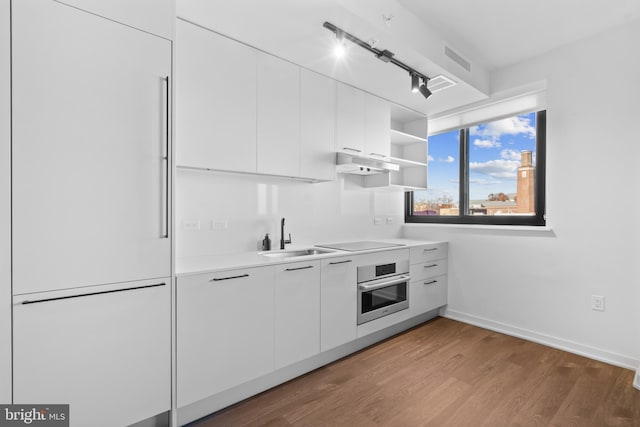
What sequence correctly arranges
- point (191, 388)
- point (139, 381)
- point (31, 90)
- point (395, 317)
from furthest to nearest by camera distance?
1. point (395, 317)
2. point (191, 388)
3. point (139, 381)
4. point (31, 90)

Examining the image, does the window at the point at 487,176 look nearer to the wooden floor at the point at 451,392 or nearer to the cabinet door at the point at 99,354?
the wooden floor at the point at 451,392

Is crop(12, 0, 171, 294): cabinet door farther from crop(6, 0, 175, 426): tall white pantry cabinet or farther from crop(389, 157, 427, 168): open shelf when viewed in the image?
crop(389, 157, 427, 168): open shelf

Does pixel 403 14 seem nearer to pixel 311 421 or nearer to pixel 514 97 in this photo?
pixel 514 97

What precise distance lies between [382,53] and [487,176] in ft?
6.62

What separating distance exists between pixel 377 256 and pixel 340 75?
1.62 metres

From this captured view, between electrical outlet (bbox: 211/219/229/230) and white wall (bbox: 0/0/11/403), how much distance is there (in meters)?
1.22

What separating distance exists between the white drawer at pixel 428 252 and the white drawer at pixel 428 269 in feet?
0.15

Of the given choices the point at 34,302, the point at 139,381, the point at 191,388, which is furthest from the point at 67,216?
the point at 191,388

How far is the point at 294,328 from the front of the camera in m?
2.16

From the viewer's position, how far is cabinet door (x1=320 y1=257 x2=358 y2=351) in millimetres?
2350

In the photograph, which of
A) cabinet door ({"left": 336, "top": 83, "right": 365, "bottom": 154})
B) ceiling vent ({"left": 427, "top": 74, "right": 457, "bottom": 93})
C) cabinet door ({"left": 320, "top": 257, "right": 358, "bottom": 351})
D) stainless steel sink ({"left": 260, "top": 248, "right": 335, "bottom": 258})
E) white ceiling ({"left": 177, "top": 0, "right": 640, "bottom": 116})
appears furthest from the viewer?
cabinet door ({"left": 336, "top": 83, "right": 365, "bottom": 154})

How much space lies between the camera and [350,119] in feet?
9.56

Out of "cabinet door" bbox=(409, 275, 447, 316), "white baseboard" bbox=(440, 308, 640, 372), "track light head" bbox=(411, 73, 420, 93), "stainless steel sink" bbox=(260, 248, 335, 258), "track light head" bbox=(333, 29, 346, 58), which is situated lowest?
"white baseboard" bbox=(440, 308, 640, 372)

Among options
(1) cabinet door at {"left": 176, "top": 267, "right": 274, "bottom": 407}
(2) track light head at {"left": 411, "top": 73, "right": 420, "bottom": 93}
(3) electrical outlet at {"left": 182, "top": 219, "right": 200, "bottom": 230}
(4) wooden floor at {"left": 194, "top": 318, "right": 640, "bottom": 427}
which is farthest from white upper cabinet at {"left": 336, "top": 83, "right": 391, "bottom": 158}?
(4) wooden floor at {"left": 194, "top": 318, "right": 640, "bottom": 427}
